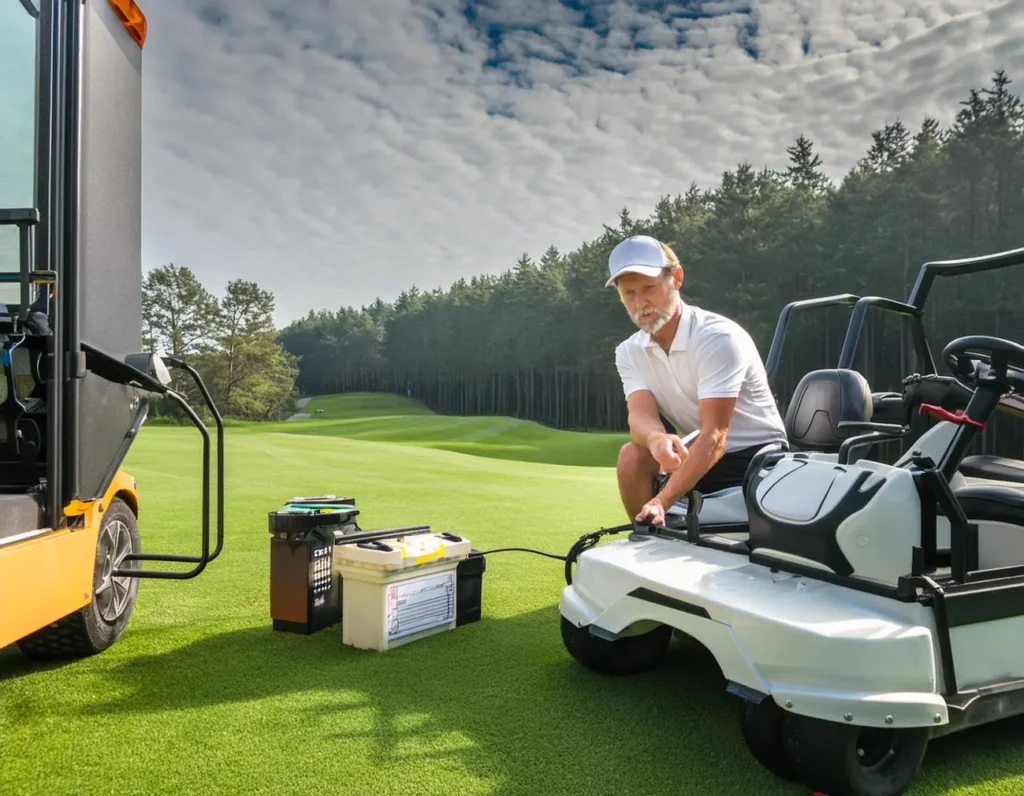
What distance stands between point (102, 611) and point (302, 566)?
2.53 ft

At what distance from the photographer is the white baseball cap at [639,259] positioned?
10.0 ft

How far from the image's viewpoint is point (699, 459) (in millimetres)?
2822

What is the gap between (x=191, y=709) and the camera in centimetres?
248

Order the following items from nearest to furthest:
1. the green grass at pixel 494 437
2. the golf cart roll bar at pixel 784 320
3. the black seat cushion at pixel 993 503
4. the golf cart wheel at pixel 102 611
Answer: the black seat cushion at pixel 993 503
the golf cart wheel at pixel 102 611
the golf cart roll bar at pixel 784 320
the green grass at pixel 494 437

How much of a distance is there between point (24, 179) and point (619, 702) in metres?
2.58

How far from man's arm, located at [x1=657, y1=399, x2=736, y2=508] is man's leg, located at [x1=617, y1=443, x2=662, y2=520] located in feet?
1.28

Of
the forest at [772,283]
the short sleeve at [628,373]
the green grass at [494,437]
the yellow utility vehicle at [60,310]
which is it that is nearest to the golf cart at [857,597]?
the short sleeve at [628,373]

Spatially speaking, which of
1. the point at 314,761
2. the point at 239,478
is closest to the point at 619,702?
the point at 314,761

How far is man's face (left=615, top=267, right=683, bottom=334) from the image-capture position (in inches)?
123

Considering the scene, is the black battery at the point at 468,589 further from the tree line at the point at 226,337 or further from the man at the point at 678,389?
the tree line at the point at 226,337

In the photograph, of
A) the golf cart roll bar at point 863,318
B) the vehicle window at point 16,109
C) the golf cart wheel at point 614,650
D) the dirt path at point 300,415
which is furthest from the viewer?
the dirt path at point 300,415

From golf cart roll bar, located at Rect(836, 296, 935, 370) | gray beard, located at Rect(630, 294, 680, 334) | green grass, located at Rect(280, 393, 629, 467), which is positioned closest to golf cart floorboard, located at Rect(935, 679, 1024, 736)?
golf cart roll bar, located at Rect(836, 296, 935, 370)

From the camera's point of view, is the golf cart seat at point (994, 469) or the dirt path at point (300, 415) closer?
the golf cart seat at point (994, 469)

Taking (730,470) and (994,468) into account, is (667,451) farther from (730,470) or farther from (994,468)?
(994,468)
